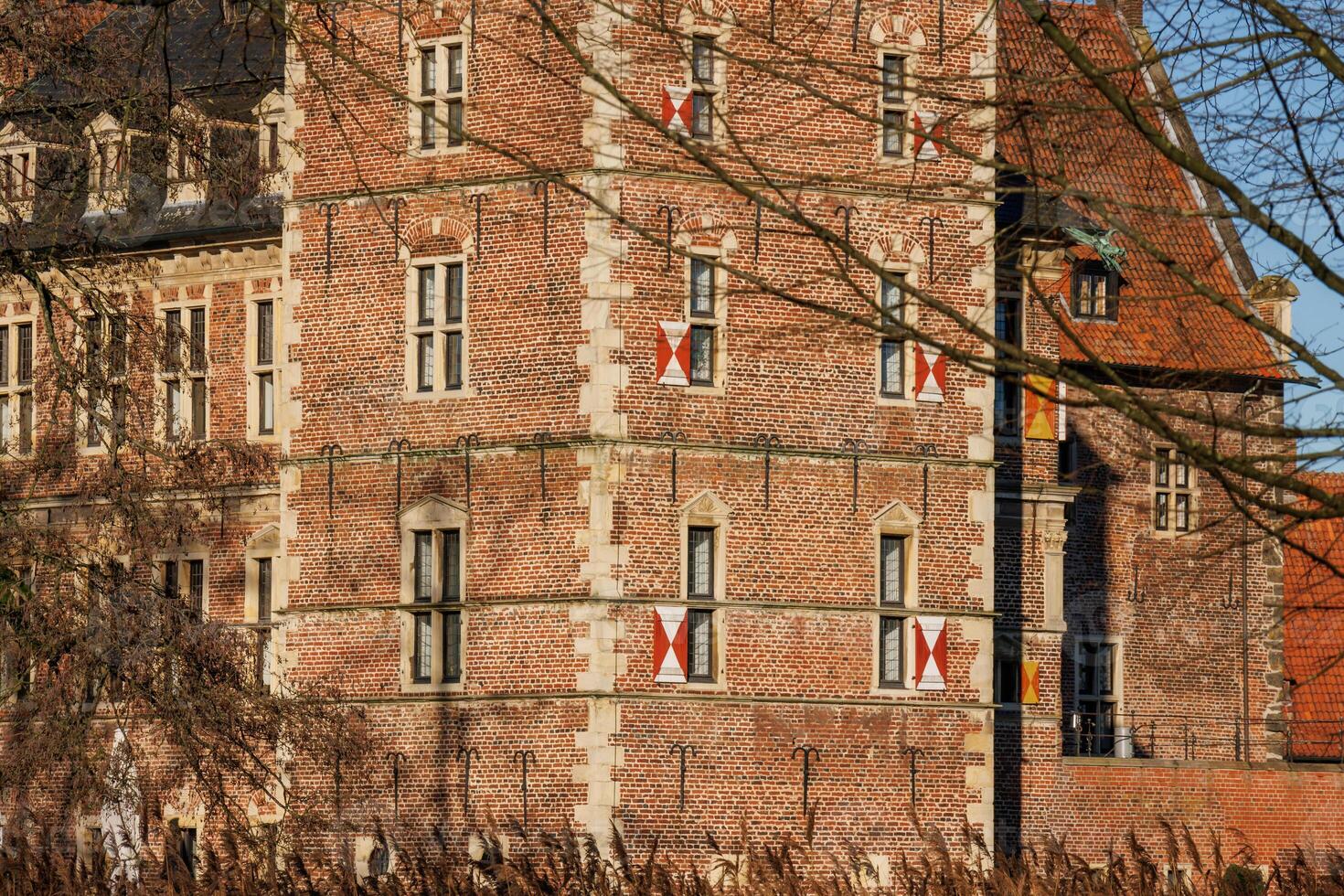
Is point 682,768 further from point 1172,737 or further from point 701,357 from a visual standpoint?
point 1172,737

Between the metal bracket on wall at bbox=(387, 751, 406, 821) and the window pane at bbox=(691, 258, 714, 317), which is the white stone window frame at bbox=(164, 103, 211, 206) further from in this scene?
the metal bracket on wall at bbox=(387, 751, 406, 821)

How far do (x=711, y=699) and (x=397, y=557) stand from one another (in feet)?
11.3

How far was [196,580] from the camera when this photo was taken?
95.7 feet

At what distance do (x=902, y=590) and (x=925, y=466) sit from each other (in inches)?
48.0

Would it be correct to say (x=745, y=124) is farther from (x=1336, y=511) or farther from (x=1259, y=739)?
(x=1336, y=511)

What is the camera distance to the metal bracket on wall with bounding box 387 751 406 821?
23.7m

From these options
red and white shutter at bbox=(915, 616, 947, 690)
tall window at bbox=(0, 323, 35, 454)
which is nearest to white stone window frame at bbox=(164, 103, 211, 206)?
red and white shutter at bbox=(915, 616, 947, 690)

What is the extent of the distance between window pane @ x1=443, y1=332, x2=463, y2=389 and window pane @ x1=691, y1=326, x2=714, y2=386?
7.51 feet

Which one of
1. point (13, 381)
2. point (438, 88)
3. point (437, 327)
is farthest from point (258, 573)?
point (438, 88)

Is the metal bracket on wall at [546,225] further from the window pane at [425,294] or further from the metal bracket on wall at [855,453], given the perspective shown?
the metal bracket on wall at [855,453]

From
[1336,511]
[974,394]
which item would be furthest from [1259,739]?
[1336,511]

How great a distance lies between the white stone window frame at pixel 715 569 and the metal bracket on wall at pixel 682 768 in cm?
63

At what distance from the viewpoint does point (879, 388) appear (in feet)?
80.1

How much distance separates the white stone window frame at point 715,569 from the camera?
2327 centimetres
